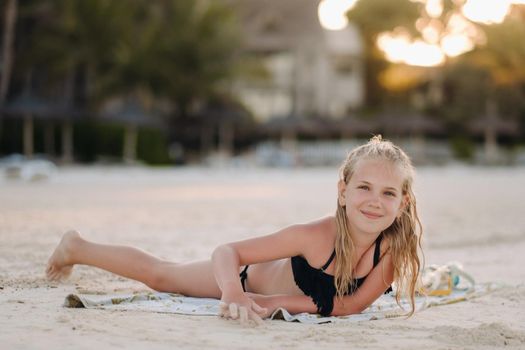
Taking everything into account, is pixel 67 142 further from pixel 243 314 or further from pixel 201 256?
pixel 243 314

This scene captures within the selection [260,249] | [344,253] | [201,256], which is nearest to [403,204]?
[344,253]

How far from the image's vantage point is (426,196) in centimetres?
1551

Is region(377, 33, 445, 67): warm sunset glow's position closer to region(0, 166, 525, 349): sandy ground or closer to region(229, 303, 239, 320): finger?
region(0, 166, 525, 349): sandy ground

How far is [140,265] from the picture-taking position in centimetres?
402

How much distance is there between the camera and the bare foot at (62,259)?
13.5 ft

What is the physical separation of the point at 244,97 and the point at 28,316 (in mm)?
36965

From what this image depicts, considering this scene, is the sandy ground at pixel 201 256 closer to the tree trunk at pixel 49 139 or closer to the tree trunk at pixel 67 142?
the tree trunk at pixel 67 142

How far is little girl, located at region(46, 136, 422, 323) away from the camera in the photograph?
11.0 feet

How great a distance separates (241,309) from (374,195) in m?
0.82

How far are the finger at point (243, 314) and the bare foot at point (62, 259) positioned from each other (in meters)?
1.35

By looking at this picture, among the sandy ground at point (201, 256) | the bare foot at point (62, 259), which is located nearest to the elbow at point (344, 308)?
the sandy ground at point (201, 256)

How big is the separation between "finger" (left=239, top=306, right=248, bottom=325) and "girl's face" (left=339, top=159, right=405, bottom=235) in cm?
68

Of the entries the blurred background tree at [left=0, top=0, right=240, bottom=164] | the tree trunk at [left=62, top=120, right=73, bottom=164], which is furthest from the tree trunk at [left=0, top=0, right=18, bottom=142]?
the tree trunk at [left=62, top=120, right=73, bottom=164]

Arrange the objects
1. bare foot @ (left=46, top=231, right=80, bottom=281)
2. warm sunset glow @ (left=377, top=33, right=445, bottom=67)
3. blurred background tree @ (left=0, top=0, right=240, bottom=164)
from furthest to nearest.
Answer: warm sunset glow @ (left=377, top=33, right=445, bottom=67), blurred background tree @ (left=0, top=0, right=240, bottom=164), bare foot @ (left=46, top=231, right=80, bottom=281)
